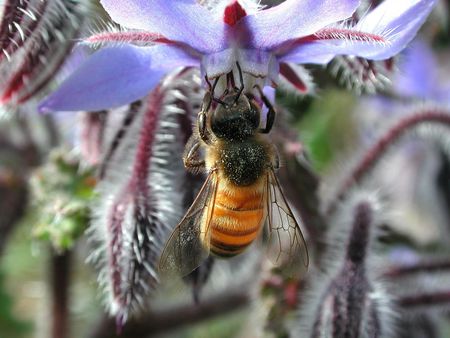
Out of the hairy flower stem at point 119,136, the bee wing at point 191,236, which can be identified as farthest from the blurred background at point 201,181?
the bee wing at point 191,236

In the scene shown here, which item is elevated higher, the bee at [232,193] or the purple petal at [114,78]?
the purple petal at [114,78]

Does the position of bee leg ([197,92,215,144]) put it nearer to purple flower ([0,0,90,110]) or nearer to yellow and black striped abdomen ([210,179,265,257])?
yellow and black striped abdomen ([210,179,265,257])

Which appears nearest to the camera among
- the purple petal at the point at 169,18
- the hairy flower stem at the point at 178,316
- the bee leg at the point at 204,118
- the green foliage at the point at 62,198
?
the purple petal at the point at 169,18

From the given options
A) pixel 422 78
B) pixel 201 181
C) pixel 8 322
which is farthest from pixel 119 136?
pixel 422 78

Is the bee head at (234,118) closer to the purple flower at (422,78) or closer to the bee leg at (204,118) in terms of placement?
the bee leg at (204,118)

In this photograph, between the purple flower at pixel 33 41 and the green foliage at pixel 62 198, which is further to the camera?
the green foliage at pixel 62 198

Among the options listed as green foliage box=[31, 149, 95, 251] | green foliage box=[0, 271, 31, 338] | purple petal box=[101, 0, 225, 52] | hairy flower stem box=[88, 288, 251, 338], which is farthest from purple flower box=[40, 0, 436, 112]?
green foliage box=[0, 271, 31, 338]

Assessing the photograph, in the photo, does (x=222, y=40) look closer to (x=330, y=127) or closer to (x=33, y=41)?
(x=33, y=41)

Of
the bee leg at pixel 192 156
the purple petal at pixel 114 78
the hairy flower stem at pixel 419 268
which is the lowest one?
the hairy flower stem at pixel 419 268
